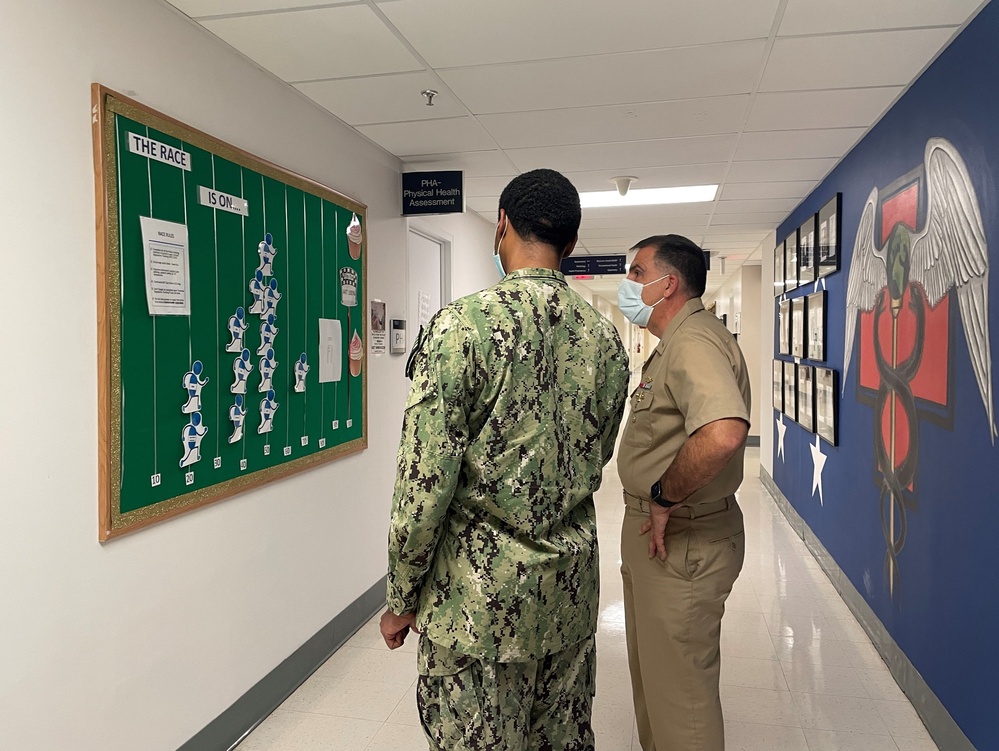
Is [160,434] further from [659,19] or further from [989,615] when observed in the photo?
[989,615]

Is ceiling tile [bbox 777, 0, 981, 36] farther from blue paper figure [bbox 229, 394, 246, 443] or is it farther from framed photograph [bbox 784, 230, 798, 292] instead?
framed photograph [bbox 784, 230, 798, 292]

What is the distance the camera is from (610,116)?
11.4 ft

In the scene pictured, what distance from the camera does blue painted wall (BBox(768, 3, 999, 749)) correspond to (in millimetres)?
2340

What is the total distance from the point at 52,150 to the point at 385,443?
2557 millimetres

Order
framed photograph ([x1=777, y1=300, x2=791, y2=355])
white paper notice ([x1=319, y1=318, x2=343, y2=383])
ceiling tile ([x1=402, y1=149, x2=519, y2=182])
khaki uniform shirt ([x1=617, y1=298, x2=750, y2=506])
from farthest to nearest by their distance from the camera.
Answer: framed photograph ([x1=777, y1=300, x2=791, y2=355]), ceiling tile ([x1=402, y1=149, x2=519, y2=182]), white paper notice ([x1=319, y1=318, x2=343, y2=383]), khaki uniform shirt ([x1=617, y1=298, x2=750, y2=506])

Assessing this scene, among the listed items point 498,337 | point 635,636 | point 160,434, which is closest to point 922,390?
point 635,636

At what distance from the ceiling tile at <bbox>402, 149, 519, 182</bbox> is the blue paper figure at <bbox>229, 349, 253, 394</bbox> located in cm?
199

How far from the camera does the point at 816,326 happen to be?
509 cm

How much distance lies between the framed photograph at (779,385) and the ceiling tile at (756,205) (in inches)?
57.3

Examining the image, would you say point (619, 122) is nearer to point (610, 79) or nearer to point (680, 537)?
point (610, 79)

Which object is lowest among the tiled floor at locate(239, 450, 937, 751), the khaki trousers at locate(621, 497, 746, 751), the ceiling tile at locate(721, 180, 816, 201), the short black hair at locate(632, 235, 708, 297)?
the tiled floor at locate(239, 450, 937, 751)

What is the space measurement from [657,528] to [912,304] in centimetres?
180

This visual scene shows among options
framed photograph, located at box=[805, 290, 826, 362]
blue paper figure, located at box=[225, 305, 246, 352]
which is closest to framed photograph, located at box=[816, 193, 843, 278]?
framed photograph, located at box=[805, 290, 826, 362]

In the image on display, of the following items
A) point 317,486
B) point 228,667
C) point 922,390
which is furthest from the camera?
point 317,486
